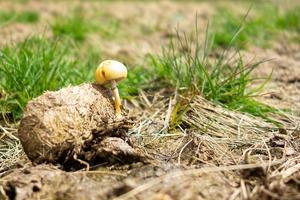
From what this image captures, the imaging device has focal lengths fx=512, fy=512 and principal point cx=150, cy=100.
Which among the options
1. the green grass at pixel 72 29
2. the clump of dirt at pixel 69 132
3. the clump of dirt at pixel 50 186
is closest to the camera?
the clump of dirt at pixel 50 186

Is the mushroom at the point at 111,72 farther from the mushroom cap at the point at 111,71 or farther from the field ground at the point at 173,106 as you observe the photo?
the field ground at the point at 173,106

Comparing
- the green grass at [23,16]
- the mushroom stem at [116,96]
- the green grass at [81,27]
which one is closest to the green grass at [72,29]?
the green grass at [81,27]

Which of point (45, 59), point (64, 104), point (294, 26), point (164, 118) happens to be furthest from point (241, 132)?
point (294, 26)

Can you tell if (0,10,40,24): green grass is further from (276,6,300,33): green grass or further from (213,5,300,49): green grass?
Answer: (276,6,300,33): green grass

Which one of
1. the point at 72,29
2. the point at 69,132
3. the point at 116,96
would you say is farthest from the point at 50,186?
the point at 72,29

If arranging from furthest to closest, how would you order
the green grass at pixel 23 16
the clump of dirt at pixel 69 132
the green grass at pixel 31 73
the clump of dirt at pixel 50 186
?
1. the green grass at pixel 23 16
2. the green grass at pixel 31 73
3. the clump of dirt at pixel 69 132
4. the clump of dirt at pixel 50 186

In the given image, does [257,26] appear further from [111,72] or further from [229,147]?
[111,72]
